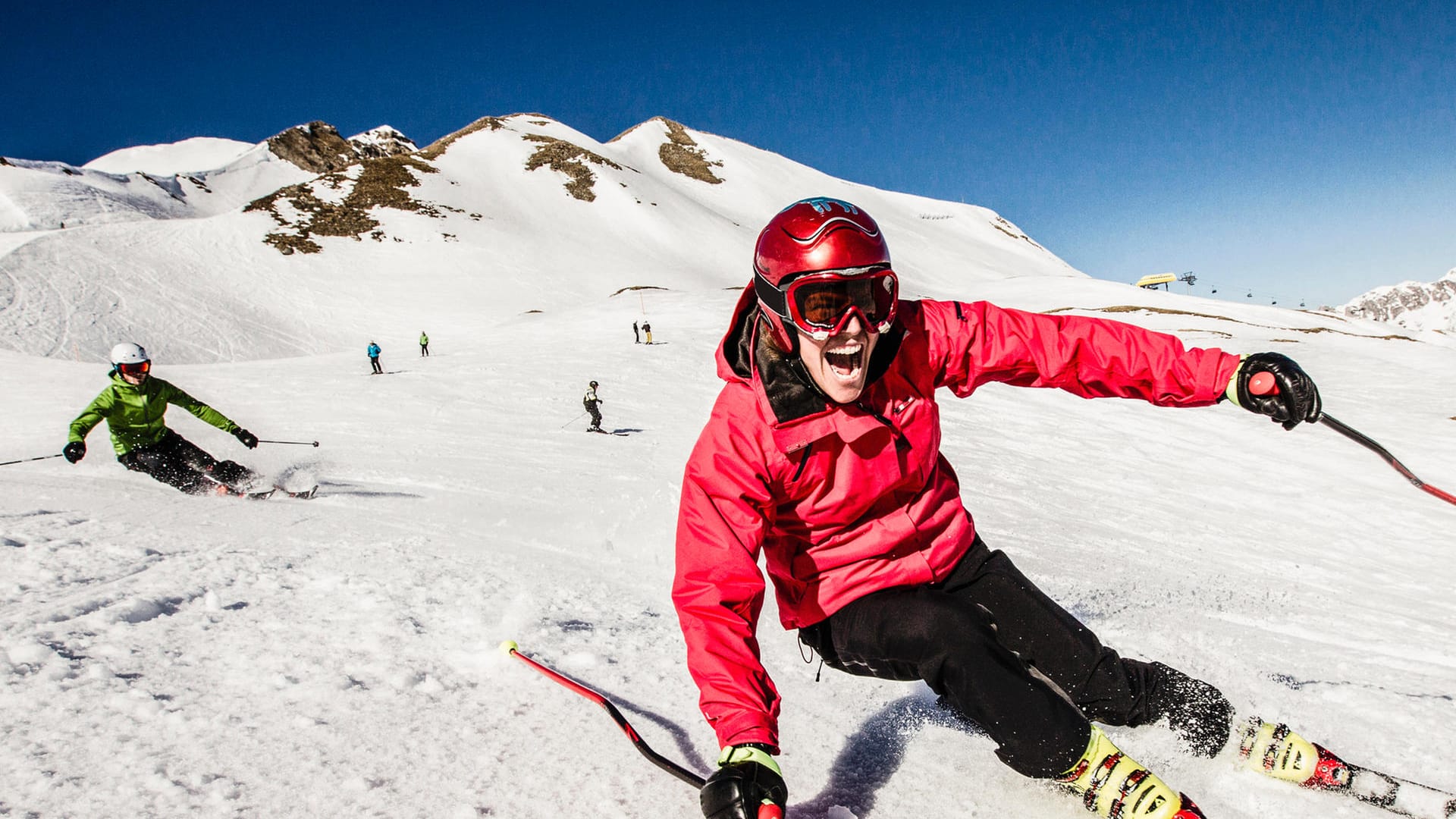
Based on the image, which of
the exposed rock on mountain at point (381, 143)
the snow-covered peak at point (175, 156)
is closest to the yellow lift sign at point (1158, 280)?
the exposed rock on mountain at point (381, 143)

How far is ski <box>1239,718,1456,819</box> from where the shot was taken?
227cm

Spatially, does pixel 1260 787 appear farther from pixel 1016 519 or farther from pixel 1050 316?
pixel 1016 519

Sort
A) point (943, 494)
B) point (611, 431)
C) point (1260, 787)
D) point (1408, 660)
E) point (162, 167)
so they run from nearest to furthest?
point (1260, 787) < point (943, 494) < point (1408, 660) < point (611, 431) < point (162, 167)

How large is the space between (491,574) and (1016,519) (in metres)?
5.57

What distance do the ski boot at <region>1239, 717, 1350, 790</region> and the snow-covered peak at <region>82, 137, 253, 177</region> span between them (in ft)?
559

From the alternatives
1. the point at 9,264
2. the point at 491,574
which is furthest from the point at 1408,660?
the point at 9,264

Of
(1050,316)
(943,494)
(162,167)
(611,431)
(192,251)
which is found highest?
(162,167)

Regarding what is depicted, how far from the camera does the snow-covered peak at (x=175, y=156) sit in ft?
455

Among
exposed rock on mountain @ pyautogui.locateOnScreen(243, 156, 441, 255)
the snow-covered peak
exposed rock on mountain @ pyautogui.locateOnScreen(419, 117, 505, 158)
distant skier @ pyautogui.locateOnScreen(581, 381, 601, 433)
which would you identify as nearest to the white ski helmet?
distant skier @ pyautogui.locateOnScreen(581, 381, 601, 433)

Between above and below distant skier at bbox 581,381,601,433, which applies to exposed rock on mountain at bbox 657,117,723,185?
above

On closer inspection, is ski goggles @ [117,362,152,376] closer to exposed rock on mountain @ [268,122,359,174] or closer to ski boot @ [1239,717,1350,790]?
ski boot @ [1239,717,1350,790]

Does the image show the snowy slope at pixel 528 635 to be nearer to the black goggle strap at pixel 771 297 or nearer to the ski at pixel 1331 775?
the ski at pixel 1331 775

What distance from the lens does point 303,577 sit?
12.2 feet

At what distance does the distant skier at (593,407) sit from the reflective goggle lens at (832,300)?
33.5ft
